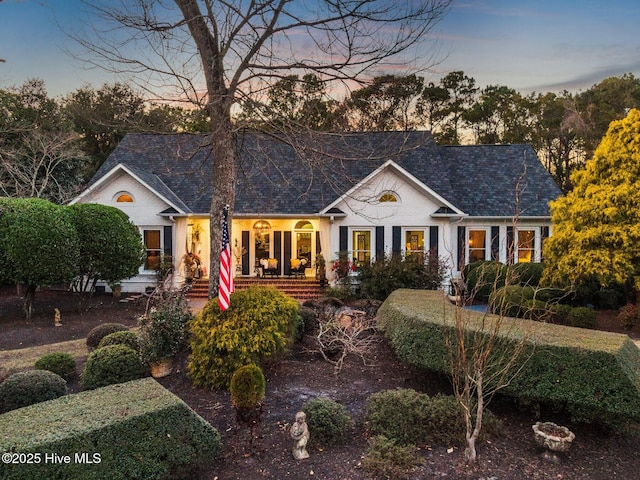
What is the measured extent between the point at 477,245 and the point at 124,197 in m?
15.1

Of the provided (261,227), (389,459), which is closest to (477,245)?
(261,227)

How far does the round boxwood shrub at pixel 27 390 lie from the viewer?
5887 mm

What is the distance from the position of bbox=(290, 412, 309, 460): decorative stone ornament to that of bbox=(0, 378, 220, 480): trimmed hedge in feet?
2.96

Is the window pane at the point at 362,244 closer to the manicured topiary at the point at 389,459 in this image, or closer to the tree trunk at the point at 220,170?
the tree trunk at the point at 220,170

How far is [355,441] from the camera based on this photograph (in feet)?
17.9

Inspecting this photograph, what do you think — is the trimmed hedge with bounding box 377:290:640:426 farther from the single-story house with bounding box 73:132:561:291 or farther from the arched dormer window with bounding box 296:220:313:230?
the arched dormer window with bounding box 296:220:313:230

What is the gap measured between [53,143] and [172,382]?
52.8 ft

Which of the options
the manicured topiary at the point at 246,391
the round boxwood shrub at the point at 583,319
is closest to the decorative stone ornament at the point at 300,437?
the manicured topiary at the point at 246,391

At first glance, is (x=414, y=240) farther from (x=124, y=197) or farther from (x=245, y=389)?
(x=245, y=389)

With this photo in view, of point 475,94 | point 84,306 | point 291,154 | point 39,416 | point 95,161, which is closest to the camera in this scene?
point 39,416

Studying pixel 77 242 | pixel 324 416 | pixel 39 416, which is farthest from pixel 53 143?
pixel 324 416

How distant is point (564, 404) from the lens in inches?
229

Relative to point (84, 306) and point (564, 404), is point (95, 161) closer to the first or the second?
point (84, 306)

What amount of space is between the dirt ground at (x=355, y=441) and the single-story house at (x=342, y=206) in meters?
8.32
